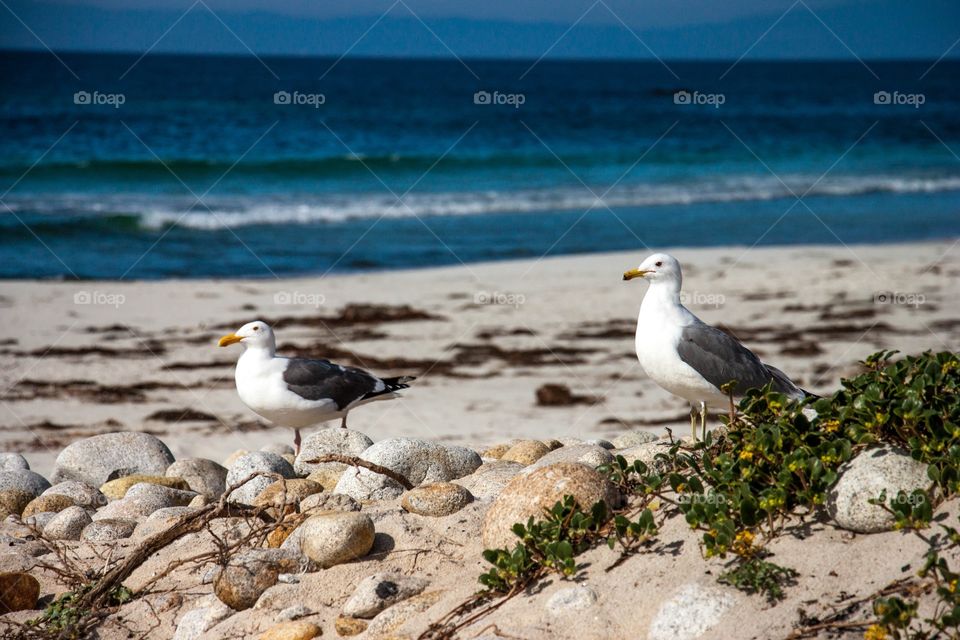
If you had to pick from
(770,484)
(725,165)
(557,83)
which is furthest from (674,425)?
(557,83)

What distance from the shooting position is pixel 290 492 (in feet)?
17.6

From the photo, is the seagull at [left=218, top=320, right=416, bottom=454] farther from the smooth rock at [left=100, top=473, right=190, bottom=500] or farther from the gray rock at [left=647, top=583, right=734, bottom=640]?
the gray rock at [left=647, top=583, right=734, bottom=640]

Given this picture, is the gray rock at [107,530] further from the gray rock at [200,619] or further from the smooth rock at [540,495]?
the smooth rock at [540,495]

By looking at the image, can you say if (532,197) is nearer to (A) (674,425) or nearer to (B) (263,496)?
(A) (674,425)

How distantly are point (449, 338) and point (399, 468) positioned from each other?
22.8 feet

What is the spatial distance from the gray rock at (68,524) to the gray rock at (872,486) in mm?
3874

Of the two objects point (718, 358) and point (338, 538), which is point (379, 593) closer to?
point (338, 538)

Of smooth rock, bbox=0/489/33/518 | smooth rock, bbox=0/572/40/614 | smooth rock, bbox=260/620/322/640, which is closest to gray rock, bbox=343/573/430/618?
smooth rock, bbox=260/620/322/640

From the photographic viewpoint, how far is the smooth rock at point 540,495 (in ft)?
13.4

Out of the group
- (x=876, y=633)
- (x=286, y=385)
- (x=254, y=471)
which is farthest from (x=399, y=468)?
(x=876, y=633)

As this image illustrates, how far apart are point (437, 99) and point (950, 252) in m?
35.2

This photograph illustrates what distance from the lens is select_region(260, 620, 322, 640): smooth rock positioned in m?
3.92

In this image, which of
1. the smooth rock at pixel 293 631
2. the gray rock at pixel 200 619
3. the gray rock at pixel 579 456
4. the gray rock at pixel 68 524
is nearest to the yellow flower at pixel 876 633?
the gray rock at pixel 579 456

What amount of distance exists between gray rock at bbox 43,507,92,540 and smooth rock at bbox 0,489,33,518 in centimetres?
68
